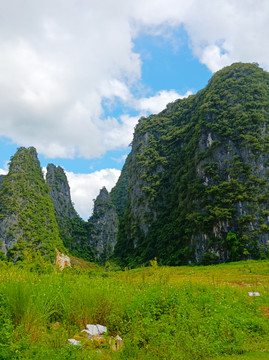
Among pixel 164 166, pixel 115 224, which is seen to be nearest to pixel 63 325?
pixel 164 166

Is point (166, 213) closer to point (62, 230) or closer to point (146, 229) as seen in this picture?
point (146, 229)

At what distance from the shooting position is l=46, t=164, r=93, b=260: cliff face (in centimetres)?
9744

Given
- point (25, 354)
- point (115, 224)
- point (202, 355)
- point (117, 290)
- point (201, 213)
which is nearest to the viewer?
point (25, 354)

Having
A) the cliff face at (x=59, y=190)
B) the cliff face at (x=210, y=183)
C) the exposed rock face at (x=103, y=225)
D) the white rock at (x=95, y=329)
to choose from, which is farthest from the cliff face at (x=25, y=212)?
the white rock at (x=95, y=329)

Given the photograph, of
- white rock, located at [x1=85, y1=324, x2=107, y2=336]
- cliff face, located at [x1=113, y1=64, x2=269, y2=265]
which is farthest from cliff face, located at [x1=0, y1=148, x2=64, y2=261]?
white rock, located at [x1=85, y1=324, x2=107, y2=336]

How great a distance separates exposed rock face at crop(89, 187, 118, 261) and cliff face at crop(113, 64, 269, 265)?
3023 centimetres

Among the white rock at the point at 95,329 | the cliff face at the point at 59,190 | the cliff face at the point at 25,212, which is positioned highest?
the cliff face at the point at 59,190

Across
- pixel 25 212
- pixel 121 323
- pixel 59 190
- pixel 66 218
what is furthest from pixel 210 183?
pixel 59 190

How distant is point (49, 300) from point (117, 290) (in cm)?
190

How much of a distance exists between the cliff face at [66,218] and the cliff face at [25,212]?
29.0 metres

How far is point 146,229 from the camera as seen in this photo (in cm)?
7075

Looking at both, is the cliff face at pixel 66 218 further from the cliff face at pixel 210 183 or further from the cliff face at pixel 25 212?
the cliff face at pixel 25 212

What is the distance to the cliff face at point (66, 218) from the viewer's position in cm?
9744

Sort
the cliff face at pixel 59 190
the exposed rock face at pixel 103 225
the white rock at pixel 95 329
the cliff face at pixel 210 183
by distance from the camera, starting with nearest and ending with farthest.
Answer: the white rock at pixel 95 329, the cliff face at pixel 210 183, the cliff face at pixel 59 190, the exposed rock face at pixel 103 225
